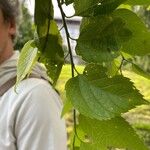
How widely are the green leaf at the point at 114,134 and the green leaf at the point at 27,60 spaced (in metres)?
0.08

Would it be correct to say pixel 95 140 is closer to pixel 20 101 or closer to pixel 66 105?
pixel 66 105

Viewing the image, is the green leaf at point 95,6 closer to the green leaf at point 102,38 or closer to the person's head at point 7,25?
the green leaf at point 102,38

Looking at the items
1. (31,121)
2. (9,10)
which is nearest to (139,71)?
(31,121)

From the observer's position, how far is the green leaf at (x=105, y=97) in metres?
0.47

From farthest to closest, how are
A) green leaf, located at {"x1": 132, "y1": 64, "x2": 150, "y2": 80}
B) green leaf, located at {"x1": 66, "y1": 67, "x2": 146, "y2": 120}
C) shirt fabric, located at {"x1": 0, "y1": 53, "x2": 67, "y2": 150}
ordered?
shirt fabric, located at {"x1": 0, "y1": 53, "x2": 67, "y2": 150} → green leaf, located at {"x1": 132, "y1": 64, "x2": 150, "y2": 80} → green leaf, located at {"x1": 66, "y1": 67, "x2": 146, "y2": 120}

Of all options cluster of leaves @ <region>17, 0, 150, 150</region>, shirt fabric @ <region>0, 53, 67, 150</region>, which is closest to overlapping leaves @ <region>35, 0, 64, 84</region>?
cluster of leaves @ <region>17, 0, 150, 150</region>

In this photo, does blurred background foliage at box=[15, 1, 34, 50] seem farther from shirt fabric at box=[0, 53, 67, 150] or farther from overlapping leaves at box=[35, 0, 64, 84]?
shirt fabric at box=[0, 53, 67, 150]

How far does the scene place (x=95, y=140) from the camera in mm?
536

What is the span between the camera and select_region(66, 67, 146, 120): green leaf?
1.54 ft

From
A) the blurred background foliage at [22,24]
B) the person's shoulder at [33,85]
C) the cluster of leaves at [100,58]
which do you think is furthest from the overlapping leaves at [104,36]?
the person's shoulder at [33,85]

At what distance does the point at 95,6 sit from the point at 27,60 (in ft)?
0.35

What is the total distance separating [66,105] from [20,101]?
44.9 inches

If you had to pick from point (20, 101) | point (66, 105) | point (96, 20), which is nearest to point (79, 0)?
point (96, 20)

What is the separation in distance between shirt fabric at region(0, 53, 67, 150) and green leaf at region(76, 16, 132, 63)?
3.93ft
